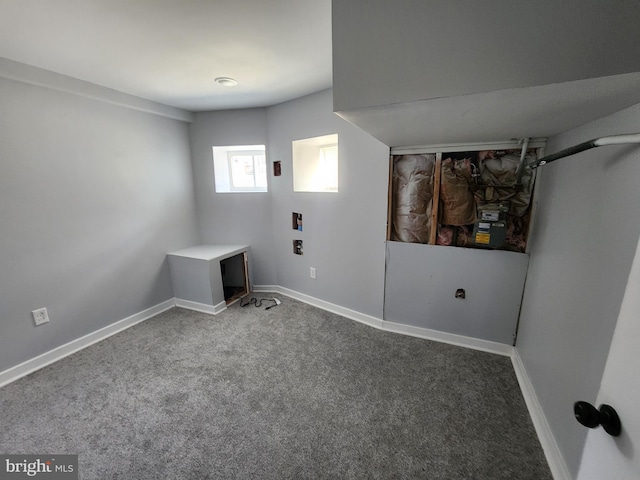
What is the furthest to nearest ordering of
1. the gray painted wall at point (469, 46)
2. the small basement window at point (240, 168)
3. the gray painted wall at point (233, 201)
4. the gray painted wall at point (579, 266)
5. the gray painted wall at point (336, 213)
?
the small basement window at point (240, 168) < the gray painted wall at point (233, 201) < the gray painted wall at point (336, 213) < the gray painted wall at point (579, 266) < the gray painted wall at point (469, 46)

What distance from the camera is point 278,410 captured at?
1603 millimetres

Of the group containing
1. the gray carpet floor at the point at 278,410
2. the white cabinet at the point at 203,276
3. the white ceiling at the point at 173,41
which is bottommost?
the gray carpet floor at the point at 278,410

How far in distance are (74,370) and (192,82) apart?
2555 millimetres

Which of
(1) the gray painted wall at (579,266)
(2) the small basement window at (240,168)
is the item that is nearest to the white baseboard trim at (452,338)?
(1) the gray painted wall at (579,266)

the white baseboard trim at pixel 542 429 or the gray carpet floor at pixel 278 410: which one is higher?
the white baseboard trim at pixel 542 429

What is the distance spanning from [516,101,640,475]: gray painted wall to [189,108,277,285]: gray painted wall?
2.69m

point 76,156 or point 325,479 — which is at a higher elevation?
point 76,156

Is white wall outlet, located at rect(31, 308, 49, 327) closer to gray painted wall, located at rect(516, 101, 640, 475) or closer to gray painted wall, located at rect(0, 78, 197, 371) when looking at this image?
gray painted wall, located at rect(0, 78, 197, 371)

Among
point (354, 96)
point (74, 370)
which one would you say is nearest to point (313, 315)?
point (74, 370)

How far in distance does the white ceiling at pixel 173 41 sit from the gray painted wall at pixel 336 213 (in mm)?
470

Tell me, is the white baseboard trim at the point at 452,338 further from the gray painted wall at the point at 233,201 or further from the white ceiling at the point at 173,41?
the white ceiling at the point at 173,41

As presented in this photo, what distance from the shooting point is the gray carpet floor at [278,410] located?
129cm

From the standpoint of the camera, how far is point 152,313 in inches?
113

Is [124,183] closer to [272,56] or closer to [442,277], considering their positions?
[272,56]
